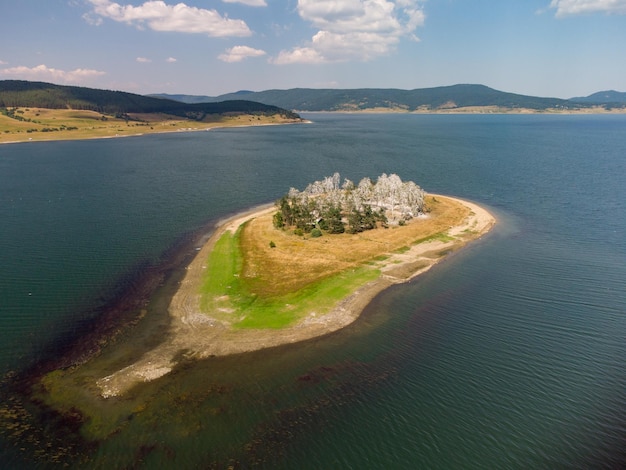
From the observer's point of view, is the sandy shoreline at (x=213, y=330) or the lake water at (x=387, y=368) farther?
the sandy shoreline at (x=213, y=330)

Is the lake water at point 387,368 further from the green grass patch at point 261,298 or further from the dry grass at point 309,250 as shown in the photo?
the dry grass at point 309,250

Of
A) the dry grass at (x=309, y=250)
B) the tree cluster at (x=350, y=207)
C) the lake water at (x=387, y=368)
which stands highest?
the tree cluster at (x=350, y=207)

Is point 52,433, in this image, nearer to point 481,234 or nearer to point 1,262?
point 1,262

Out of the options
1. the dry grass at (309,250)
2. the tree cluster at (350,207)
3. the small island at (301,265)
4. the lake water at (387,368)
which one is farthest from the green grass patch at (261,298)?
the tree cluster at (350,207)

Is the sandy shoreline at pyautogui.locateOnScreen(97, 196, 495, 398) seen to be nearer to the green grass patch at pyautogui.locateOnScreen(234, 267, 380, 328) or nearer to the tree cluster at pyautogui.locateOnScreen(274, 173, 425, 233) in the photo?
the green grass patch at pyautogui.locateOnScreen(234, 267, 380, 328)

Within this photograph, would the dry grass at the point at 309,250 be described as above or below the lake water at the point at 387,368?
above

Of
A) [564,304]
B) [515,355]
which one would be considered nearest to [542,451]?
[515,355]
